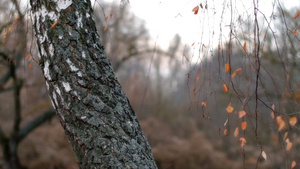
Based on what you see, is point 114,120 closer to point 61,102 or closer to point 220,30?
point 61,102

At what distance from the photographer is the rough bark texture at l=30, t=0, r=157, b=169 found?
1508 mm

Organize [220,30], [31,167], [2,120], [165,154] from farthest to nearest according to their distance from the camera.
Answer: [2,120], [165,154], [31,167], [220,30]

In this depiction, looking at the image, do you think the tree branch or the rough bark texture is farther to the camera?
the tree branch

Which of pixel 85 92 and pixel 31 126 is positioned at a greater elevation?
pixel 31 126

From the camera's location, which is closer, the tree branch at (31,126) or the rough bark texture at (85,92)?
the rough bark texture at (85,92)

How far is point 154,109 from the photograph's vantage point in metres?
12.8

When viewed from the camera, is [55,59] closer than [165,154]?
Yes

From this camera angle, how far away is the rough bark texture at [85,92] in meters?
1.51

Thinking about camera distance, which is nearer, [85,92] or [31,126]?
[85,92]

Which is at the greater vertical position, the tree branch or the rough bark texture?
the tree branch

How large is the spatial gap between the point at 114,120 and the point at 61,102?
27cm

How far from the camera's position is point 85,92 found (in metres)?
1.53

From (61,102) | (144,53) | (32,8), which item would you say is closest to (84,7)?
(32,8)

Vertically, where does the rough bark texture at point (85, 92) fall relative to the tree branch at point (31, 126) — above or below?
below
